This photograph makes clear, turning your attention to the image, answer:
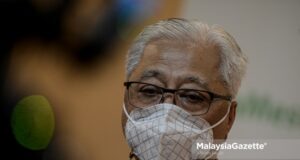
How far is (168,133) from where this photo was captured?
5.04ft

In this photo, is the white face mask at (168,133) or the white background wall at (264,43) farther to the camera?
the white background wall at (264,43)

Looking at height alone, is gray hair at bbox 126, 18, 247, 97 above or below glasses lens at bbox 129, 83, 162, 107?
above

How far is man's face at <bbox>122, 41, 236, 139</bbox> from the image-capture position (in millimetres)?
1599

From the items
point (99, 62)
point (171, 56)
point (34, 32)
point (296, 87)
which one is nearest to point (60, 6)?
point (34, 32)

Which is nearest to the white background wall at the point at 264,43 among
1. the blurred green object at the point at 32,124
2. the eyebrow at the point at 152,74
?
the eyebrow at the point at 152,74

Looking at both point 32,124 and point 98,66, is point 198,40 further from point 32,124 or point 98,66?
point 32,124

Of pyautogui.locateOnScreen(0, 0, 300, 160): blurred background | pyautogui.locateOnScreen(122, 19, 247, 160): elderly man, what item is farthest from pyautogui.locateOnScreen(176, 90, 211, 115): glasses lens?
pyautogui.locateOnScreen(0, 0, 300, 160): blurred background

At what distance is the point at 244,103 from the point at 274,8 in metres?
0.37

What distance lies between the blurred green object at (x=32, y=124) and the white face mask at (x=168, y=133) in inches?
12.1

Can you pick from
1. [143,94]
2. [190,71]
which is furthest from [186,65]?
[143,94]

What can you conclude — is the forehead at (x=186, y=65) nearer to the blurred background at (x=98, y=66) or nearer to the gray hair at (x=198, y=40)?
the gray hair at (x=198, y=40)

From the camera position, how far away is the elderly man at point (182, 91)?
5.09 feet

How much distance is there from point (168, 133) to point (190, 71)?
223 millimetres

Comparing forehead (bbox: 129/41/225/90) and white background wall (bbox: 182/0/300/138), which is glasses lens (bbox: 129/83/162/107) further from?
white background wall (bbox: 182/0/300/138)
